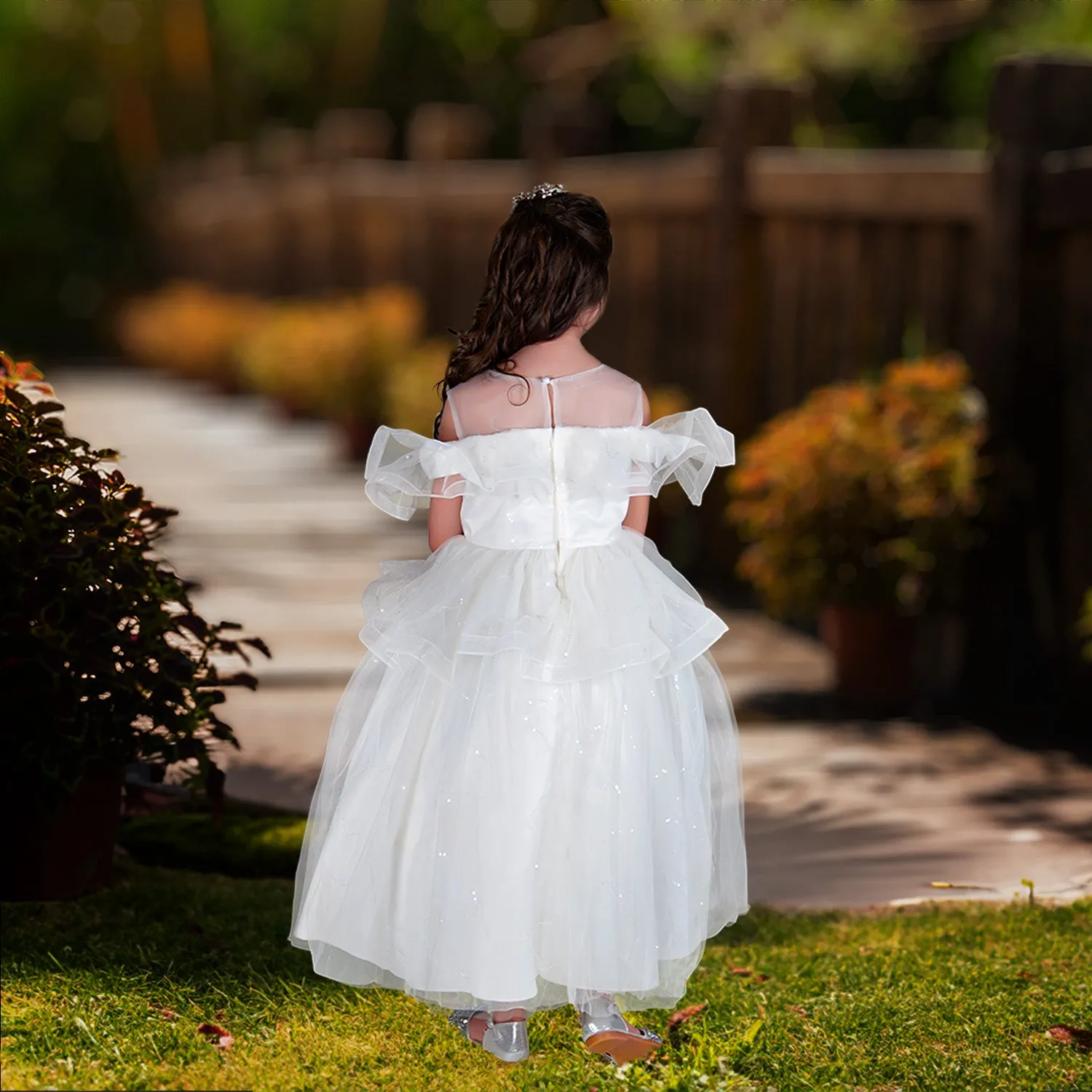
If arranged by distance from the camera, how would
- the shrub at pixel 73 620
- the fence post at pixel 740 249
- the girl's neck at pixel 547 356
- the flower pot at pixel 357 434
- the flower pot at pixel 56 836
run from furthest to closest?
the flower pot at pixel 357 434 → the fence post at pixel 740 249 → the flower pot at pixel 56 836 → the shrub at pixel 73 620 → the girl's neck at pixel 547 356

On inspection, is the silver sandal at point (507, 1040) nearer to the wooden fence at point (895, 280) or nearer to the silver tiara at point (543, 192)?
the silver tiara at point (543, 192)

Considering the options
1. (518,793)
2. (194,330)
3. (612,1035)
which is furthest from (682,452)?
(194,330)

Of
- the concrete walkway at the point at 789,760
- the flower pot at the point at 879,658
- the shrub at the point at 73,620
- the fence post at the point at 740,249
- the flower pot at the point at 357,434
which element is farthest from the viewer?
the flower pot at the point at 357,434

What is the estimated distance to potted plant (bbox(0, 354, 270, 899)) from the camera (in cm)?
406

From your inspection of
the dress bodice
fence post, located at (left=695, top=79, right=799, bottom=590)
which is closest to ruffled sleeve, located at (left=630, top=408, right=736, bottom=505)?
the dress bodice

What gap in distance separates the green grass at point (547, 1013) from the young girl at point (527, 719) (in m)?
0.17

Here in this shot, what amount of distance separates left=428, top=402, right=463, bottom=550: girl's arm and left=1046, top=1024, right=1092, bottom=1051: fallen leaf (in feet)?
5.28

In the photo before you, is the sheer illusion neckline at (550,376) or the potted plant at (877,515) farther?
the potted plant at (877,515)

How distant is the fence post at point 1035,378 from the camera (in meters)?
6.33

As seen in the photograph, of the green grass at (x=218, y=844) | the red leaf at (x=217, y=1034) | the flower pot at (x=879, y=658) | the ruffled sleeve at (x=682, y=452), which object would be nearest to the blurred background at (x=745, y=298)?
the flower pot at (x=879, y=658)

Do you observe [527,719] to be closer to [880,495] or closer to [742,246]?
[880,495]

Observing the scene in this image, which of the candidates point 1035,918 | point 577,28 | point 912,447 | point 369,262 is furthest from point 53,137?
point 1035,918

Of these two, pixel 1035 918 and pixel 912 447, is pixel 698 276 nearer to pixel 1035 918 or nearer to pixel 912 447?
pixel 912 447

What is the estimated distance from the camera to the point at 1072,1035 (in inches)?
144
